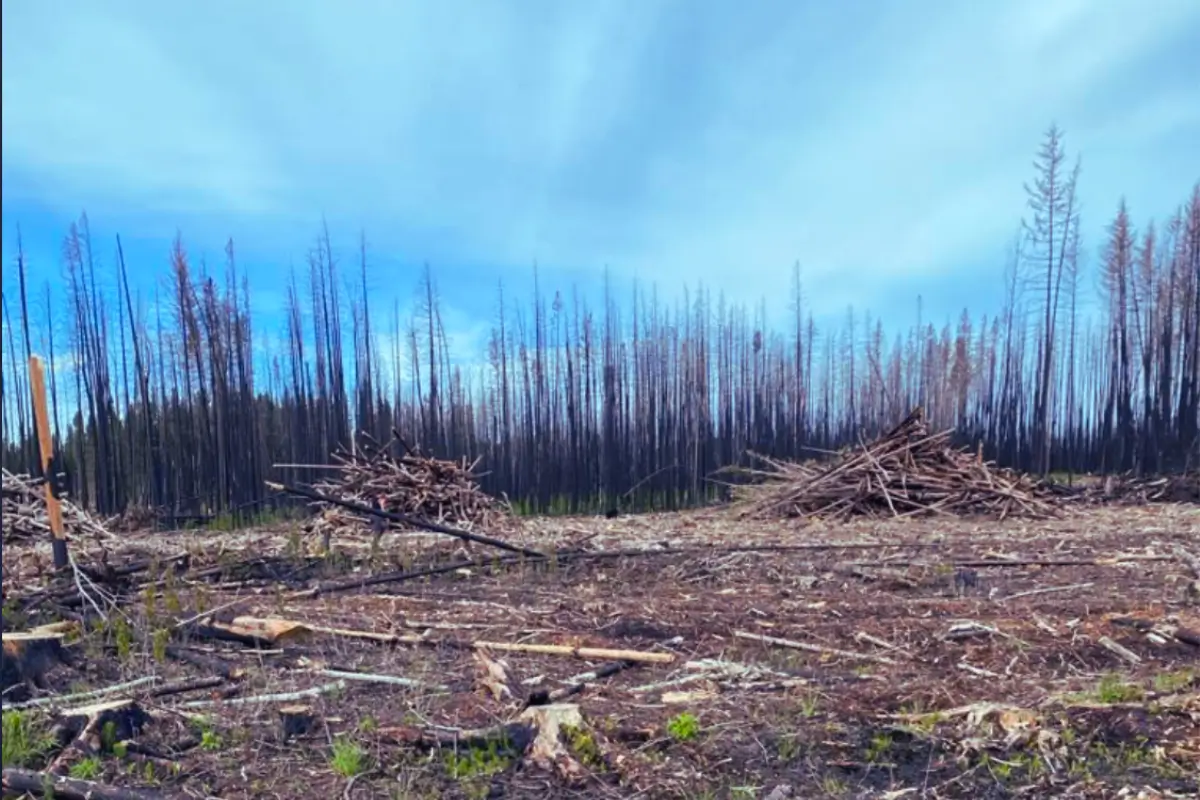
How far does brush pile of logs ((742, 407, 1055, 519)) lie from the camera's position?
330 inches

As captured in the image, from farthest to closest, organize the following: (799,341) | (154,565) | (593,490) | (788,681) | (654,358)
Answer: (799,341)
(654,358)
(593,490)
(154,565)
(788,681)

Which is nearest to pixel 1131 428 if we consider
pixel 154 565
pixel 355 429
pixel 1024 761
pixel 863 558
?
pixel 863 558

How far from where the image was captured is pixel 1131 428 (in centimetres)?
1205

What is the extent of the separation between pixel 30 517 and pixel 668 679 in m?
6.43

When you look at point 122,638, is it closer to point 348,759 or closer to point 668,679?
Answer: point 348,759

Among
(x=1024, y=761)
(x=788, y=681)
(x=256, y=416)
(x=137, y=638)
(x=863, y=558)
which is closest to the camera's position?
(x=1024, y=761)

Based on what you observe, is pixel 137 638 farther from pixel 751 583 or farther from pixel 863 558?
pixel 863 558

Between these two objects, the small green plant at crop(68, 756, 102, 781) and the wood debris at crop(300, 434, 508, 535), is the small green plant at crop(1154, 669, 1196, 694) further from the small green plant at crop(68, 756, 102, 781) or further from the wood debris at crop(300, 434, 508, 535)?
the wood debris at crop(300, 434, 508, 535)

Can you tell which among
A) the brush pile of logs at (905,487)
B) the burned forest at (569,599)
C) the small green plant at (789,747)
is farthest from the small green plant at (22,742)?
the brush pile of logs at (905,487)

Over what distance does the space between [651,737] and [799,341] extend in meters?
12.8

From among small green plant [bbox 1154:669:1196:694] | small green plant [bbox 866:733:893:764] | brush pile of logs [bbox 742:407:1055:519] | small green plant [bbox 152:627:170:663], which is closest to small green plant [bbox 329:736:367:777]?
small green plant [bbox 152:627:170:663]

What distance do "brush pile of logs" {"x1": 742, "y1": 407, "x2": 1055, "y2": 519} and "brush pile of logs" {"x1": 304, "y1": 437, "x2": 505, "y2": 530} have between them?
3.16m

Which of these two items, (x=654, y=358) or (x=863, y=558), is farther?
(x=654, y=358)

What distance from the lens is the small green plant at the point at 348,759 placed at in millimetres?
2137
